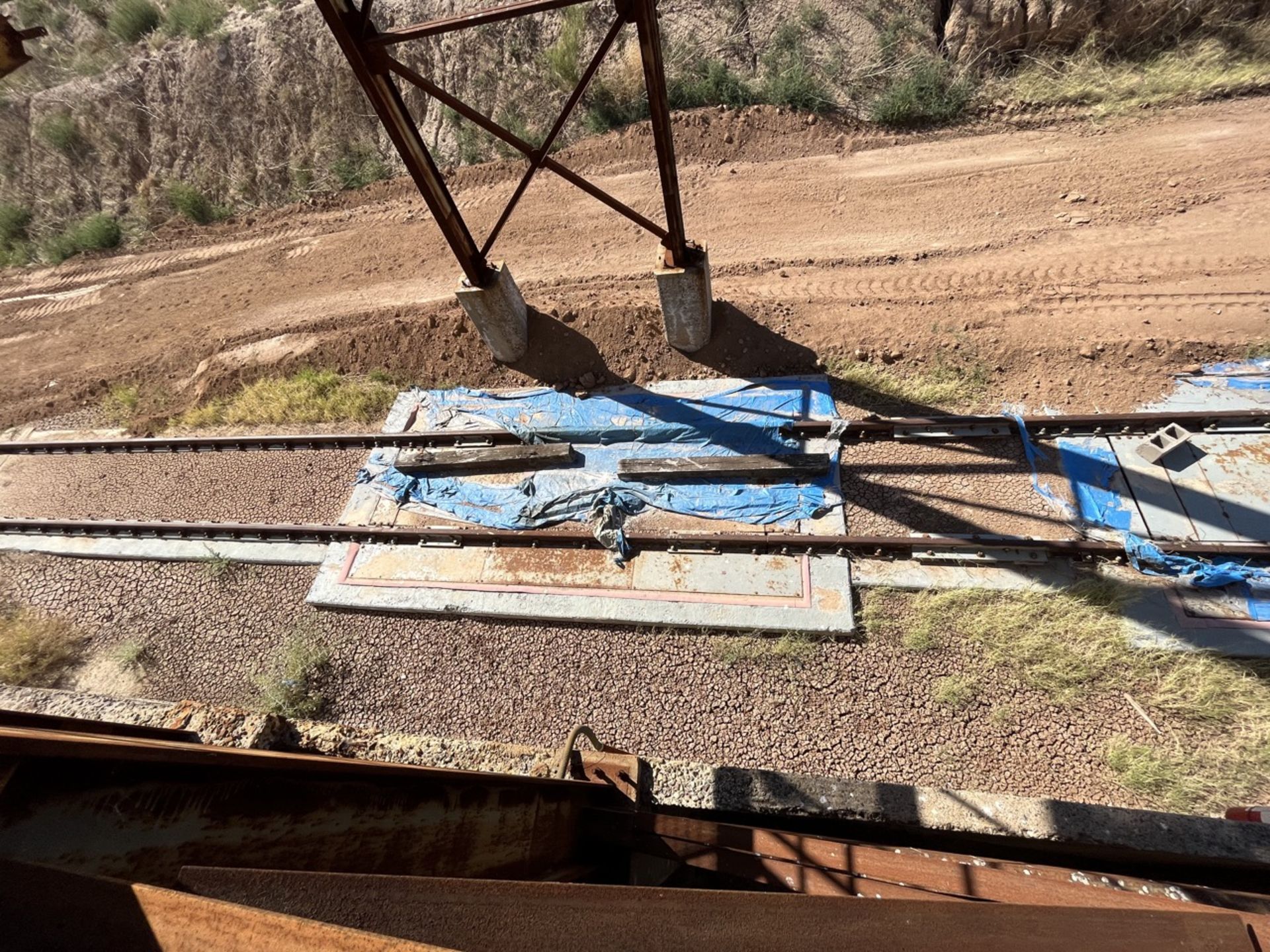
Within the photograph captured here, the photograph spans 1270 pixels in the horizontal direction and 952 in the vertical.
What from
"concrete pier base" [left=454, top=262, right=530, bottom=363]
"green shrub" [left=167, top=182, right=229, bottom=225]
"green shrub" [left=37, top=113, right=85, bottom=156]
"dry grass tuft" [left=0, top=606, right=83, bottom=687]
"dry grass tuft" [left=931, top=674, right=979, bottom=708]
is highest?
"green shrub" [left=37, top=113, right=85, bottom=156]

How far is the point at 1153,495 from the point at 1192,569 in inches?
37.0

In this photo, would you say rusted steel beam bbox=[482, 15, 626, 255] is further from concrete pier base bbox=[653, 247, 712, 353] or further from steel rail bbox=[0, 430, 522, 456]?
steel rail bbox=[0, 430, 522, 456]

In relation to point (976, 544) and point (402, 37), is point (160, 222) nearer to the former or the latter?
point (402, 37)

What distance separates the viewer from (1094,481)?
689 cm

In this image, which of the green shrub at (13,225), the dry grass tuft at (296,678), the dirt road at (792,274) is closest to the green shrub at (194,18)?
the green shrub at (13,225)

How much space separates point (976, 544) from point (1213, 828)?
287cm

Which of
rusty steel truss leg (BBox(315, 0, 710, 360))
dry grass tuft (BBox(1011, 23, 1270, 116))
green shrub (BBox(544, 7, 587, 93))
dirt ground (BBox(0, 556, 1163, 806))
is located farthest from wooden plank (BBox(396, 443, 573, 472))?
dry grass tuft (BBox(1011, 23, 1270, 116))

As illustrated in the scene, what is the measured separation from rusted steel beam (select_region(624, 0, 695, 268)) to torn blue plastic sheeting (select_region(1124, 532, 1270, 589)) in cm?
591

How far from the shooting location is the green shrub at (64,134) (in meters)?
16.3

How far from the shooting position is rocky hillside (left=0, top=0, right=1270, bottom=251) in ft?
37.5

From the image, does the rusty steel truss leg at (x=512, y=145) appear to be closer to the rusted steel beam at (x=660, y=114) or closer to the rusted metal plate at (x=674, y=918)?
the rusted steel beam at (x=660, y=114)

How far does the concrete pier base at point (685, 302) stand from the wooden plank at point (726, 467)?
75.7 inches

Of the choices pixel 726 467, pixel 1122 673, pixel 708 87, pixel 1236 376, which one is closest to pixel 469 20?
pixel 726 467

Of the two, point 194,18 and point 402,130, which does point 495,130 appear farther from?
point 194,18
